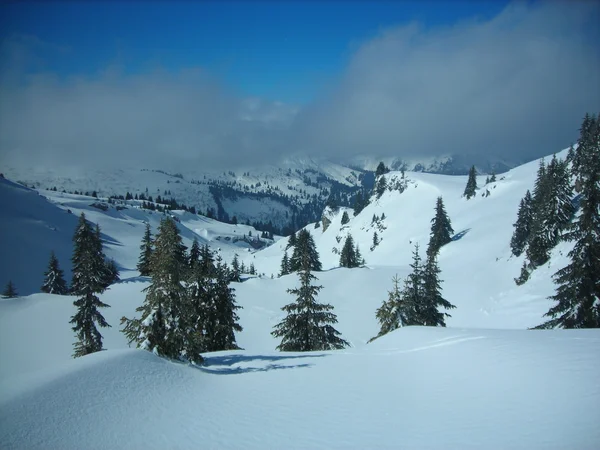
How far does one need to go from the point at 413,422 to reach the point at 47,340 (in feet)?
150

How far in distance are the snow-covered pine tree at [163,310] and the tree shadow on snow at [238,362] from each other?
1709 mm

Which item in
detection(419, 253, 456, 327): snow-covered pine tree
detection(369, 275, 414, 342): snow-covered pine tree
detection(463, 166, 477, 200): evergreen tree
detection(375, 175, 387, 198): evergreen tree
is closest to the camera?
detection(369, 275, 414, 342): snow-covered pine tree

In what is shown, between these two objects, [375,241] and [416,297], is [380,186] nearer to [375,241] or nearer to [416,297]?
[375,241]

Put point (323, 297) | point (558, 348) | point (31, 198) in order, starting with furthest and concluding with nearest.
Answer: point (31, 198) → point (323, 297) → point (558, 348)

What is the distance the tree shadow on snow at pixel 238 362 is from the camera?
13.8 m

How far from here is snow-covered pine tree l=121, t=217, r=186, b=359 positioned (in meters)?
13.8

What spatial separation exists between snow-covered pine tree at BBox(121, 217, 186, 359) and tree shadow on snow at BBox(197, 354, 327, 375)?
171cm

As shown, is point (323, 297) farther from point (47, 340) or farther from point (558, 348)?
point (558, 348)

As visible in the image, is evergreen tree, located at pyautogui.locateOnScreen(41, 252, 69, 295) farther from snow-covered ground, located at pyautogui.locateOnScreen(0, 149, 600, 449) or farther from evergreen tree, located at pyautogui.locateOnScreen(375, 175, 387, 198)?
evergreen tree, located at pyautogui.locateOnScreen(375, 175, 387, 198)

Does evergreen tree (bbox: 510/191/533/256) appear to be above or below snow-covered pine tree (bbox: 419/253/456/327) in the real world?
above

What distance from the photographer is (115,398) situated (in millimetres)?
8789

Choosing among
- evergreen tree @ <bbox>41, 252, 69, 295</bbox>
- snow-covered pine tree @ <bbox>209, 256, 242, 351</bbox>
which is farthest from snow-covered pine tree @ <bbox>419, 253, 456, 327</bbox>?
evergreen tree @ <bbox>41, 252, 69, 295</bbox>

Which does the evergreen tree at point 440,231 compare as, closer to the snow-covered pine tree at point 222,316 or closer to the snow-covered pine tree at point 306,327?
the snow-covered pine tree at point 306,327

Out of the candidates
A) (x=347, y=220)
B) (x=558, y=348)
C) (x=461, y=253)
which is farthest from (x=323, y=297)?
(x=347, y=220)
